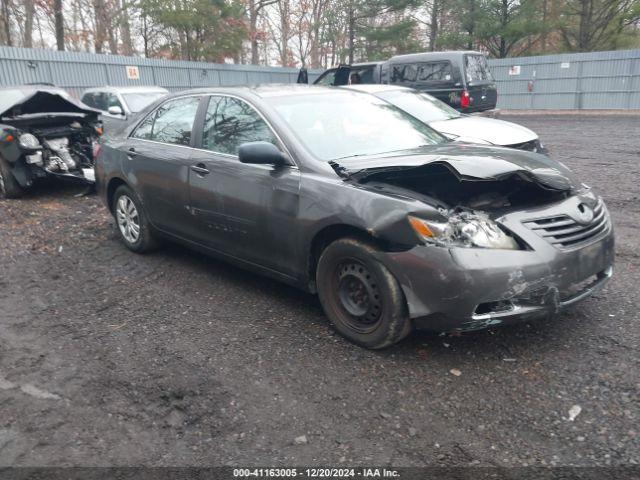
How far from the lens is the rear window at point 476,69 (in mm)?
13008

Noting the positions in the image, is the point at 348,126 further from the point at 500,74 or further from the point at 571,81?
the point at 500,74

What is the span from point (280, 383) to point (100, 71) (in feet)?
61.2

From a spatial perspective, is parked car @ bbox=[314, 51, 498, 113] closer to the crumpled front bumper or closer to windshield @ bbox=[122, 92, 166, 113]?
windshield @ bbox=[122, 92, 166, 113]

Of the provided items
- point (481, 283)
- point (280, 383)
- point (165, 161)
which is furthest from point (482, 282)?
point (165, 161)

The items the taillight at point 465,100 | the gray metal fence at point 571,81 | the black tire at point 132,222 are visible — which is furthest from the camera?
the gray metal fence at point 571,81

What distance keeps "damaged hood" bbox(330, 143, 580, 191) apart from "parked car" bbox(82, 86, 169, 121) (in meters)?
8.98

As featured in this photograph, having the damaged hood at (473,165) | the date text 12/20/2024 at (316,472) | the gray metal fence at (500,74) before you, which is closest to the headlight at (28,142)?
the damaged hood at (473,165)

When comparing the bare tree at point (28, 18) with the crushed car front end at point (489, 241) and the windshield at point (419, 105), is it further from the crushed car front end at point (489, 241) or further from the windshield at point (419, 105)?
the crushed car front end at point (489, 241)

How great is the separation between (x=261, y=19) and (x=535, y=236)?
125 ft

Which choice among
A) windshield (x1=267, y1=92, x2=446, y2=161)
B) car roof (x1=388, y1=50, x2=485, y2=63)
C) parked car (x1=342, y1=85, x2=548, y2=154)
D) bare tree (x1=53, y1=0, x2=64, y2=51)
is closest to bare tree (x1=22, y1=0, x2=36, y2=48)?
bare tree (x1=53, y1=0, x2=64, y2=51)

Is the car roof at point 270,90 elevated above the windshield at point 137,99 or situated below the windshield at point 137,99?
below

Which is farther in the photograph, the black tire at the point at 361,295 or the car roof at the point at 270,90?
the car roof at the point at 270,90

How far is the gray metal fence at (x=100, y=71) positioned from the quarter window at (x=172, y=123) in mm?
8703

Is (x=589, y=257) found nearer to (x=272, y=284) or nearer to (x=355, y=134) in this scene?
(x=355, y=134)
